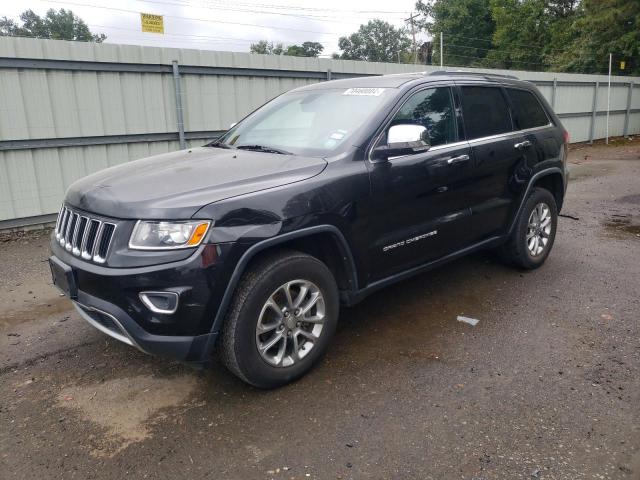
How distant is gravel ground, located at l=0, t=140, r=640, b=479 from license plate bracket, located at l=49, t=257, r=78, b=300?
671 mm

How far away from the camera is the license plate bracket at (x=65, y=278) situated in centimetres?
294

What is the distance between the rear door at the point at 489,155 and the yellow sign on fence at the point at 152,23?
24.2ft

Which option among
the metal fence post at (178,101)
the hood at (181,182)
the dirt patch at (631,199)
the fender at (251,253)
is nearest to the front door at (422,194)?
the fender at (251,253)

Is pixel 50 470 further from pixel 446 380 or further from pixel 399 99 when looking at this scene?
pixel 399 99

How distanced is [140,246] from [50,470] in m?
1.16

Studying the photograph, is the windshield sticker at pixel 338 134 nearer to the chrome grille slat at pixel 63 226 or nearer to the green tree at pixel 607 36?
the chrome grille slat at pixel 63 226

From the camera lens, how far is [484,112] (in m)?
4.51

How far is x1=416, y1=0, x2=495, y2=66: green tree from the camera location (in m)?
51.3

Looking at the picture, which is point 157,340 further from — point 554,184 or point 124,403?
point 554,184

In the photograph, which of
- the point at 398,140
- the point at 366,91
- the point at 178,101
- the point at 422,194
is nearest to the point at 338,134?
the point at 398,140

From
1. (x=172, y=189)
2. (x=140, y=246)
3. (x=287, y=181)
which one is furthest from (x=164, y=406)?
(x=287, y=181)

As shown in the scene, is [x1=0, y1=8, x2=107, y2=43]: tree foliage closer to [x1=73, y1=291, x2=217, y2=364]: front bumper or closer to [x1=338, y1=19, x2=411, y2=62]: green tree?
[x1=338, y1=19, x2=411, y2=62]: green tree

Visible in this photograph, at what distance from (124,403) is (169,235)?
1.14 m

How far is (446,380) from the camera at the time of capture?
3287mm
